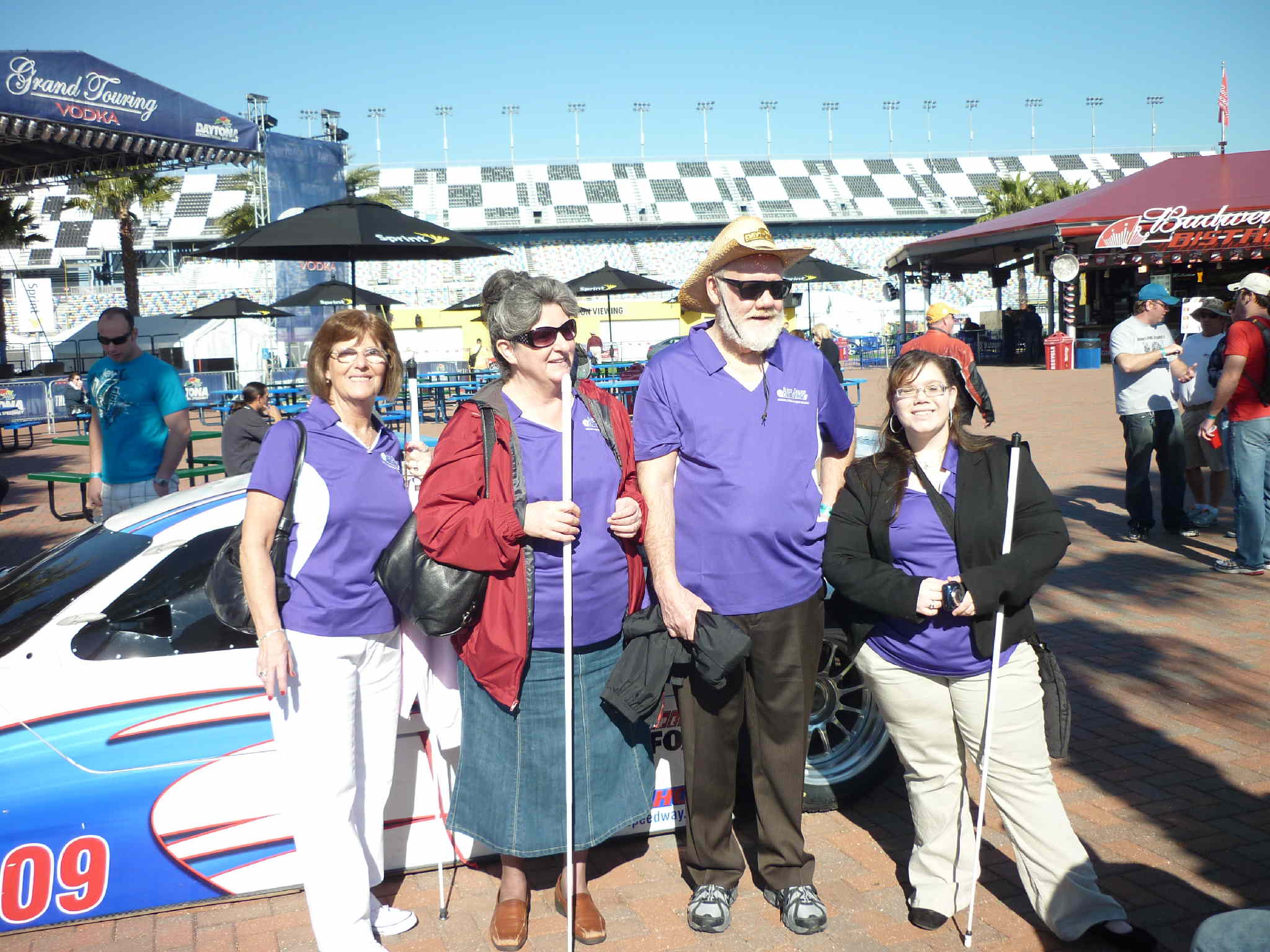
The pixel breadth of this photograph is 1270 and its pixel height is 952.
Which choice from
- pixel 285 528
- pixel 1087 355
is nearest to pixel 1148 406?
pixel 285 528

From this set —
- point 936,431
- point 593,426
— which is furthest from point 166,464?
point 936,431

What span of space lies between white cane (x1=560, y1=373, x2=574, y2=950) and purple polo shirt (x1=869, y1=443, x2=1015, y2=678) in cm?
96

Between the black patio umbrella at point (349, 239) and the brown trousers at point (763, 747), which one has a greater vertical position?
the black patio umbrella at point (349, 239)

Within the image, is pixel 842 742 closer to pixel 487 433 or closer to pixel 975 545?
pixel 975 545

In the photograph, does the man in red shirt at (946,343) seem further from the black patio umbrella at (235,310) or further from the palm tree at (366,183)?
the palm tree at (366,183)

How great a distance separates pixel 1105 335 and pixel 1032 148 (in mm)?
37535

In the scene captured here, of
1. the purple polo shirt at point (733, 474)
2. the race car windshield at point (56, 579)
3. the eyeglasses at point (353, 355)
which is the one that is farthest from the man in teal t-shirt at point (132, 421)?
the purple polo shirt at point (733, 474)

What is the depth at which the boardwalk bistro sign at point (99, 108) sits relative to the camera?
9703 mm

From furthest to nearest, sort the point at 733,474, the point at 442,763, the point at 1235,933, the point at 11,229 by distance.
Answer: the point at 11,229 < the point at 442,763 < the point at 733,474 < the point at 1235,933

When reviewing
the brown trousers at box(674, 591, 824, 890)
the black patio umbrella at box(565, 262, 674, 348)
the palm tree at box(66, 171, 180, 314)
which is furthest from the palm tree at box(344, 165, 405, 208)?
the brown trousers at box(674, 591, 824, 890)

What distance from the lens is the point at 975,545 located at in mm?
2971

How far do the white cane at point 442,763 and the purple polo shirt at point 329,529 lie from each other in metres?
0.24

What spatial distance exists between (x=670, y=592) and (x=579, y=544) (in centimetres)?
30

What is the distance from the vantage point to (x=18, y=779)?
3.04 m
